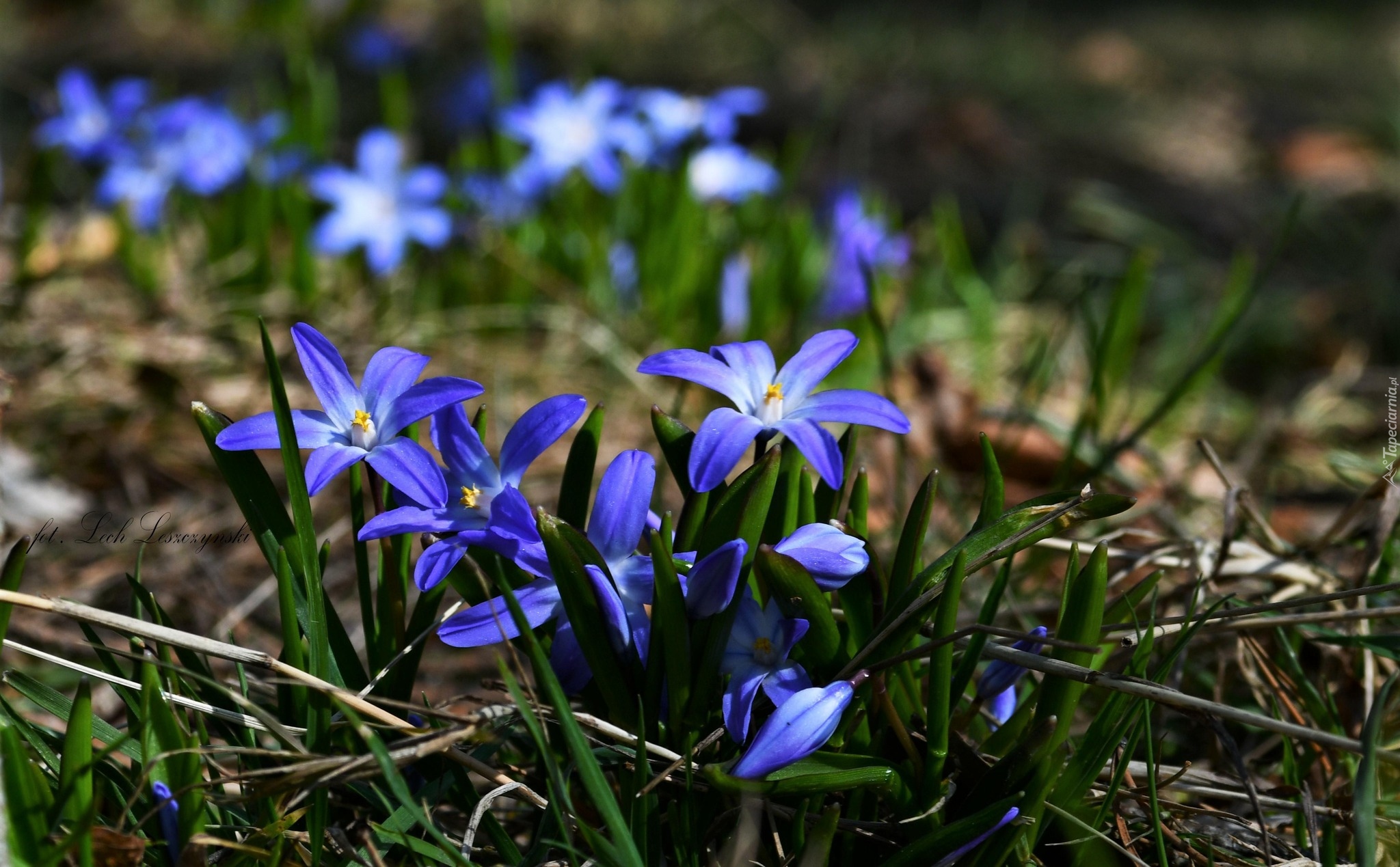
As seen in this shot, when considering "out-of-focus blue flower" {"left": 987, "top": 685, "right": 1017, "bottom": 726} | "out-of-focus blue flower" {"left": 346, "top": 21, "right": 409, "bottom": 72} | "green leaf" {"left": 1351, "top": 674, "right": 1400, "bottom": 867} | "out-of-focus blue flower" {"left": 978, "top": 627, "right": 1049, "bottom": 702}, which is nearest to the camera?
"green leaf" {"left": 1351, "top": 674, "right": 1400, "bottom": 867}

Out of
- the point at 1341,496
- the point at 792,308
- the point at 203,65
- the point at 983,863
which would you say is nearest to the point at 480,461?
the point at 983,863

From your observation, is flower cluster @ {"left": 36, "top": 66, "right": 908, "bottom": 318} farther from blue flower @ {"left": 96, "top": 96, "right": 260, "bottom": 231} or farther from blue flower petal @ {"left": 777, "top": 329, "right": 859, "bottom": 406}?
blue flower petal @ {"left": 777, "top": 329, "right": 859, "bottom": 406}

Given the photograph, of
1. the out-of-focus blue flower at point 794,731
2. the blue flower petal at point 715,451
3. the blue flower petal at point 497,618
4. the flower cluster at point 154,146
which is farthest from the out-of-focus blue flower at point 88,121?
the out-of-focus blue flower at point 794,731

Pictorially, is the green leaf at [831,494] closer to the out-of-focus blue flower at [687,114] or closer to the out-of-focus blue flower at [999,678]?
the out-of-focus blue flower at [999,678]

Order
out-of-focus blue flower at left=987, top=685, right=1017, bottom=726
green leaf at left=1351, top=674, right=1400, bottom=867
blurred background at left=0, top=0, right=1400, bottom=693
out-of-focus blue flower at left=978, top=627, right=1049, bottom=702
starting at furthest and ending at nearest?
1. blurred background at left=0, top=0, right=1400, bottom=693
2. out-of-focus blue flower at left=987, top=685, right=1017, bottom=726
3. out-of-focus blue flower at left=978, top=627, right=1049, bottom=702
4. green leaf at left=1351, top=674, right=1400, bottom=867

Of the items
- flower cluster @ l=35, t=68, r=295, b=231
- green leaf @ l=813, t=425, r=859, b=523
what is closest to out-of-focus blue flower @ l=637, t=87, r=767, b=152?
flower cluster @ l=35, t=68, r=295, b=231

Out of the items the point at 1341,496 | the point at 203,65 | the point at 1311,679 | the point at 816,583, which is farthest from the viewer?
the point at 203,65

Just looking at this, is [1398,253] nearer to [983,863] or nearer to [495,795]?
[983,863]
